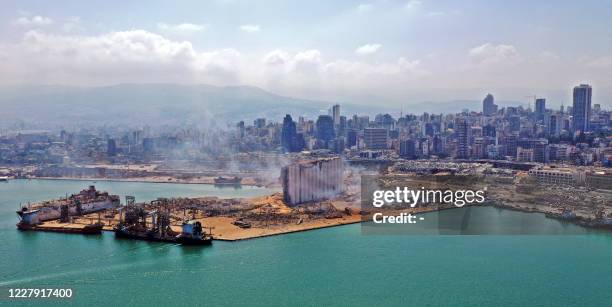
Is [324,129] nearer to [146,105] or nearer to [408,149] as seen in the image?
[408,149]

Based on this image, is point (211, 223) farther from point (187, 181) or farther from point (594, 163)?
point (594, 163)

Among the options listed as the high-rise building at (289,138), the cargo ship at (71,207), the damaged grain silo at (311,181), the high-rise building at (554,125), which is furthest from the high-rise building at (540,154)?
the cargo ship at (71,207)

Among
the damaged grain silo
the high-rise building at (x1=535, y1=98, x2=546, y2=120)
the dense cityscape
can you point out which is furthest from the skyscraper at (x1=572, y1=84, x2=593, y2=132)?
the damaged grain silo

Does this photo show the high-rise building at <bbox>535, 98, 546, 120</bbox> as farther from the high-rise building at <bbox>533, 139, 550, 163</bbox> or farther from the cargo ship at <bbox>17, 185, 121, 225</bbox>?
the cargo ship at <bbox>17, 185, 121, 225</bbox>

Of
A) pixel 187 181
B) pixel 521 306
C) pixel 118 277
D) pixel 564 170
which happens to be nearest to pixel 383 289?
pixel 521 306

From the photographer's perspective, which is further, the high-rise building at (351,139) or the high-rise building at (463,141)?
the high-rise building at (351,139)

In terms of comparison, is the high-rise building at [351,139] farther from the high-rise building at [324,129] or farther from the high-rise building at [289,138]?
the high-rise building at [289,138]
